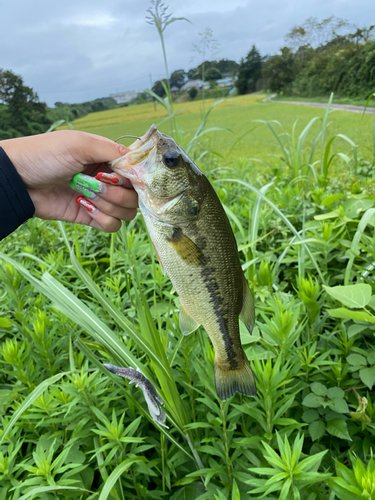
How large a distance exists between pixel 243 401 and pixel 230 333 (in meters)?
0.33

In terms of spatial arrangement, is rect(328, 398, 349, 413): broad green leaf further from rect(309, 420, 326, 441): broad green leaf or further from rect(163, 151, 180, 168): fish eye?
rect(163, 151, 180, 168): fish eye

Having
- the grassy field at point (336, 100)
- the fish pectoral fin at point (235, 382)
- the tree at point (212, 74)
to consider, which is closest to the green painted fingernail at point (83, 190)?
the fish pectoral fin at point (235, 382)

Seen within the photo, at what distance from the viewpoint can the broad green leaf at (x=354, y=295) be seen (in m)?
0.89

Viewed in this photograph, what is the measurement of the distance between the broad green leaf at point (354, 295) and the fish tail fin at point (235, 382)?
380mm

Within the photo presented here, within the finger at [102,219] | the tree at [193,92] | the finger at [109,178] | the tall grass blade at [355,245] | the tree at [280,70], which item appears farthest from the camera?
the tree at [280,70]

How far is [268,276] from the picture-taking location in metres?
1.18

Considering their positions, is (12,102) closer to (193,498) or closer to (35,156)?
(35,156)

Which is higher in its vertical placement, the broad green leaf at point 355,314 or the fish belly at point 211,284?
the fish belly at point 211,284

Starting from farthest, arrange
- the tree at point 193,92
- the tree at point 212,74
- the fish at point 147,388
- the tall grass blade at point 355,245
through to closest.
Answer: the tree at point 193,92 → the tree at point 212,74 → the tall grass blade at point 355,245 → the fish at point 147,388

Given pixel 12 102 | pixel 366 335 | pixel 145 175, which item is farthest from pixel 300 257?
pixel 12 102

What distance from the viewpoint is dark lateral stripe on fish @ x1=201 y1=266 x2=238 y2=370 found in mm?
683

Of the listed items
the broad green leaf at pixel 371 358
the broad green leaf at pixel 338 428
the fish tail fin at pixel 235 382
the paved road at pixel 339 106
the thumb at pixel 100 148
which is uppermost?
the thumb at pixel 100 148

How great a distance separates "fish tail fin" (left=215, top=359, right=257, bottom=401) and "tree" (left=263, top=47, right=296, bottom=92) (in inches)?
227

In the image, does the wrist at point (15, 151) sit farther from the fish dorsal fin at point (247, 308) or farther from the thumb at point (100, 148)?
the fish dorsal fin at point (247, 308)
